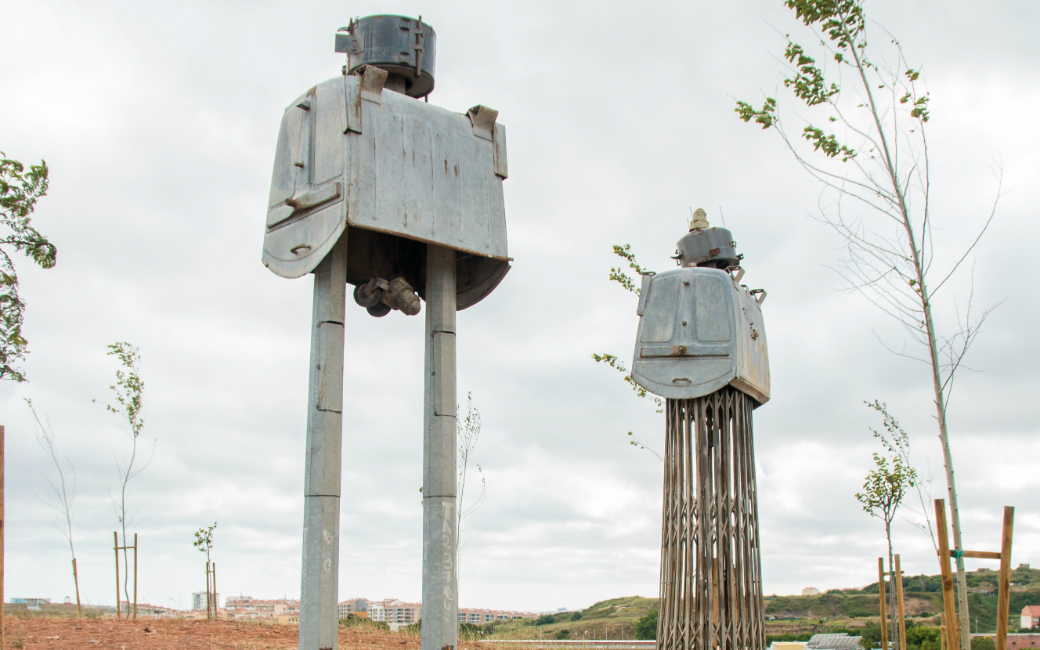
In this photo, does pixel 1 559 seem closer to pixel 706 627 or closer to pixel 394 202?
pixel 394 202

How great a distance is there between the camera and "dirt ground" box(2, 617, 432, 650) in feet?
31.3

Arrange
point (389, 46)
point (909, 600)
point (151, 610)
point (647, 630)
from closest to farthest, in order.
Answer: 1. point (389, 46)
2. point (151, 610)
3. point (647, 630)
4. point (909, 600)

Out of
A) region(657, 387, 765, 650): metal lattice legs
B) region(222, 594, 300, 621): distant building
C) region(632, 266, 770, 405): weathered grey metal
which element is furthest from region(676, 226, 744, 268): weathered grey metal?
region(222, 594, 300, 621): distant building

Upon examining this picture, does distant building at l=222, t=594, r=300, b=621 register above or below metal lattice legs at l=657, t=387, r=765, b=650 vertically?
below

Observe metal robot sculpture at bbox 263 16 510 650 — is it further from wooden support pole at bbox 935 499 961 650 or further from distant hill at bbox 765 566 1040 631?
distant hill at bbox 765 566 1040 631

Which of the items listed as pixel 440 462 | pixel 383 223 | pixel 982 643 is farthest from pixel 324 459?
pixel 982 643

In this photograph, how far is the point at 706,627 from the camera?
27.6 feet

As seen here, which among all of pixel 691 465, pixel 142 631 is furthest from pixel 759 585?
pixel 142 631

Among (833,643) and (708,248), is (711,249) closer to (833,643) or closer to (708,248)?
(708,248)

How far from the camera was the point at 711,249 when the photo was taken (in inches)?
380

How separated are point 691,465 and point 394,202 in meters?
4.16

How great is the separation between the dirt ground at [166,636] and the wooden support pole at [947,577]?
6287 mm

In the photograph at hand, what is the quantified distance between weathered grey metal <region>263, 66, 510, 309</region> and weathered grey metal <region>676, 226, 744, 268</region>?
10.5ft

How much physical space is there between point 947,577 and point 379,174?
4.74 metres
